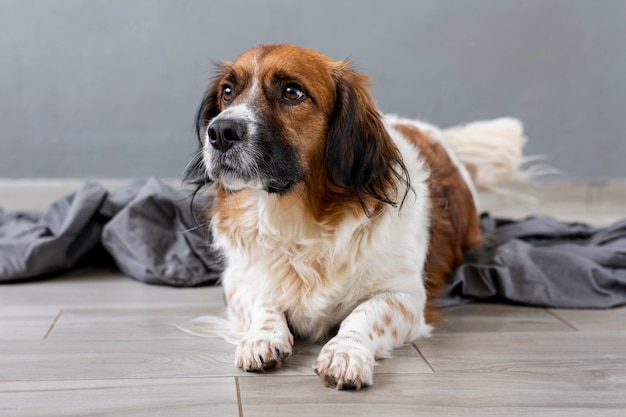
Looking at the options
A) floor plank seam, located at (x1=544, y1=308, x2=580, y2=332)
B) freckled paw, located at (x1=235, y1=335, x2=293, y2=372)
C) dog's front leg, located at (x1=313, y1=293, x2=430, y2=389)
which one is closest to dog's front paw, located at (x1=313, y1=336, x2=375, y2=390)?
dog's front leg, located at (x1=313, y1=293, x2=430, y2=389)

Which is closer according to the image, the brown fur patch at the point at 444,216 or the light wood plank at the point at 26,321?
the light wood plank at the point at 26,321

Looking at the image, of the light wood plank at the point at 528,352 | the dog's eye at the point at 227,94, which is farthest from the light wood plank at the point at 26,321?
the light wood plank at the point at 528,352

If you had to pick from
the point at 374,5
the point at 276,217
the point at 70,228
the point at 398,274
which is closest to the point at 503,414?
the point at 398,274

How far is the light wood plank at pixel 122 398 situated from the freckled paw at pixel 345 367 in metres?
0.20

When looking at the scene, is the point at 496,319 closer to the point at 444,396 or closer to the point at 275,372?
the point at 444,396

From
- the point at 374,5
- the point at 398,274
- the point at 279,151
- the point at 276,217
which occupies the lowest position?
the point at 398,274

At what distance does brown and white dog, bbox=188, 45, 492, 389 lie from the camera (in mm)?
1803

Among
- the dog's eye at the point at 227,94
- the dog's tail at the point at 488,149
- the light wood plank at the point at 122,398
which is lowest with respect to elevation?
the light wood plank at the point at 122,398

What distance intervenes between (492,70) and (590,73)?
2.00ft

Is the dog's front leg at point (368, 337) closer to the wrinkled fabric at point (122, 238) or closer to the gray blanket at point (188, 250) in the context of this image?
the gray blanket at point (188, 250)

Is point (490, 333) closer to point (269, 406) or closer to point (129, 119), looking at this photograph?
point (269, 406)

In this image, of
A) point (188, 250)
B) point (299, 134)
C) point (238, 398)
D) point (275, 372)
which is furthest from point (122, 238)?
point (238, 398)

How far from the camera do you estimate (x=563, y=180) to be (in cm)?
452

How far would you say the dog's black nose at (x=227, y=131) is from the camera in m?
1.75
